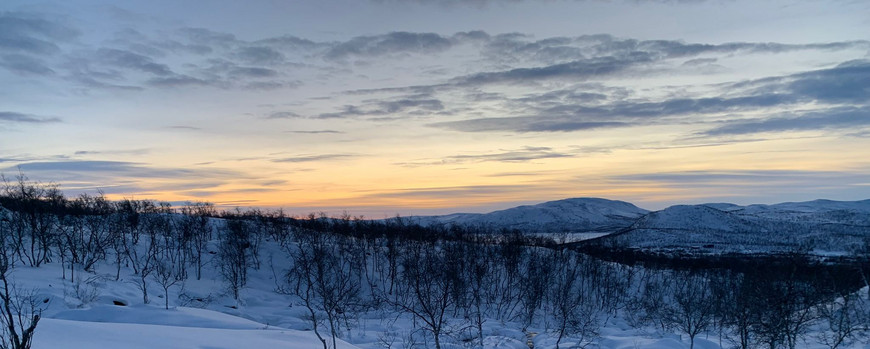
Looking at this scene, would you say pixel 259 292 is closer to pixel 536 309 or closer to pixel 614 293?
pixel 536 309

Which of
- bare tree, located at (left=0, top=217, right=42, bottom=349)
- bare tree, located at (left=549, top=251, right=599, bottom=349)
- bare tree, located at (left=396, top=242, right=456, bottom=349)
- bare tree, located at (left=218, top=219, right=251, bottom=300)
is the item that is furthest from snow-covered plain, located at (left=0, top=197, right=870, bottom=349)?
bare tree, located at (left=549, top=251, right=599, bottom=349)

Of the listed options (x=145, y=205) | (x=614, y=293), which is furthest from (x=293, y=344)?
(x=145, y=205)

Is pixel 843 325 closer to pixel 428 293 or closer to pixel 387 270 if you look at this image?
pixel 428 293

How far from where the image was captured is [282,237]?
89.8 metres

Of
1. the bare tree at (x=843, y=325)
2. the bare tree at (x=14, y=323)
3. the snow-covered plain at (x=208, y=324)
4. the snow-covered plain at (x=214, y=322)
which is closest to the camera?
the bare tree at (x=14, y=323)

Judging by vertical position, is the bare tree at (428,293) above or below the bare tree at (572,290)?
above

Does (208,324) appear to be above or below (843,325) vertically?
above

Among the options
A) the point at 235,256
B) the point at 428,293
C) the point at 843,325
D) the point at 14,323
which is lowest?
the point at 843,325

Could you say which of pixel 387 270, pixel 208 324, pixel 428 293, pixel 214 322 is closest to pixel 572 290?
pixel 387 270

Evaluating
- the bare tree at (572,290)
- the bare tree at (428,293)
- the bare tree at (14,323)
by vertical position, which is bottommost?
the bare tree at (572,290)

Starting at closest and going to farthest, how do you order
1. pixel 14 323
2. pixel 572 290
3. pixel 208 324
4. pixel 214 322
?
pixel 14 323 < pixel 208 324 < pixel 214 322 < pixel 572 290

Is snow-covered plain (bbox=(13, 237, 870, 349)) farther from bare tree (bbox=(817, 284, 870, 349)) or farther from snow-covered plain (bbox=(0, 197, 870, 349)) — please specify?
bare tree (bbox=(817, 284, 870, 349))

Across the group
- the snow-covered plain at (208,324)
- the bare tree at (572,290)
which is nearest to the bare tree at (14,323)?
the snow-covered plain at (208,324)

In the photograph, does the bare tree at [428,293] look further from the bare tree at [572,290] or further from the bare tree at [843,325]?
the bare tree at [843,325]
